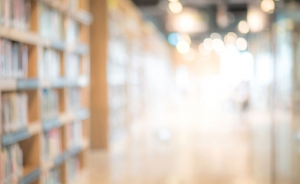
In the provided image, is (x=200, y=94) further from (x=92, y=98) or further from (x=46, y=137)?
(x=46, y=137)

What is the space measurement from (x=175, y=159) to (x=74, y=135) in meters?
2.40

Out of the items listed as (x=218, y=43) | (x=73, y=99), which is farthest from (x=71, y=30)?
(x=218, y=43)

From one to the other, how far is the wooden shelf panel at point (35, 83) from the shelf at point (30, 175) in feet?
2.33

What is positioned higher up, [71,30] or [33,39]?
[71,30]

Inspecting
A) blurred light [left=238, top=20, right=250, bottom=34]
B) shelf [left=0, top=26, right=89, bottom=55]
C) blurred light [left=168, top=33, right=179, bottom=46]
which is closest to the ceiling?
blurred light [left=238, top=20, right=250, bottom=34]

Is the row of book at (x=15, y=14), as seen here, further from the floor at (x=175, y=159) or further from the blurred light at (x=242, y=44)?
the blurred light at (x=242, y=44)

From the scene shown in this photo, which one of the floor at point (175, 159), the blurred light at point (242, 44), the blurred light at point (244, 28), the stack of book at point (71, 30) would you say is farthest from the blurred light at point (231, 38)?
the stack of book at point (71, 30)

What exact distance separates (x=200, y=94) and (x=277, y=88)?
27942 millimetres

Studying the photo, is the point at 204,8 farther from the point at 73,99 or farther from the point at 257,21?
the point at 73,99

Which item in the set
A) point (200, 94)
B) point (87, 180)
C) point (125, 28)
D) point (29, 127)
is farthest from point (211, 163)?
point (200, 94)

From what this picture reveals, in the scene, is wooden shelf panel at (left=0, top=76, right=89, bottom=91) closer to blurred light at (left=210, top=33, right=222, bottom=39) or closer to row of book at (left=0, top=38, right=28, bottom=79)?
row of book at (left=0, top=38, right=28, bottom=79)

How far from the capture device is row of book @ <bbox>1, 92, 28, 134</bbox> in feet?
12.2

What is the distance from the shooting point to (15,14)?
3.95m

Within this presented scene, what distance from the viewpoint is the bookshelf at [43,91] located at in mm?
3779
